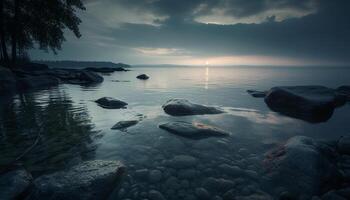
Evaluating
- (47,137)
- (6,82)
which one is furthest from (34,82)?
(47,137)

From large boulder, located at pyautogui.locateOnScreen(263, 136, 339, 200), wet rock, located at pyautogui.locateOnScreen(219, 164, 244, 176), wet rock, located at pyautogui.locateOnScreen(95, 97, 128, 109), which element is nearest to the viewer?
large boulder, located at pyautogui.locateOnScreen(263, 136, 339, 200)

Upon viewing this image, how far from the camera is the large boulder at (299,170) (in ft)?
11.0

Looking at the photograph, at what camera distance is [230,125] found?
7406mm

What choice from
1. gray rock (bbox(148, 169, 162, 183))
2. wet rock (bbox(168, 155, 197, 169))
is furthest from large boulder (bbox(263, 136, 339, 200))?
gray rock (bbox(148, 169, 162, 183))

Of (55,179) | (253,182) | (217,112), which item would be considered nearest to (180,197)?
(253,182)

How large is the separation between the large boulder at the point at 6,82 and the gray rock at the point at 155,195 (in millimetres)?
16330

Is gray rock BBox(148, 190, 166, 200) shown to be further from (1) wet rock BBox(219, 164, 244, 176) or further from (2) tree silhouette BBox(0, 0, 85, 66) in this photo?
(2) tree silhouette BBox(0, 0, 85, 66)

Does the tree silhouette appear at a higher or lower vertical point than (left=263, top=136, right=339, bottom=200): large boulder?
higher

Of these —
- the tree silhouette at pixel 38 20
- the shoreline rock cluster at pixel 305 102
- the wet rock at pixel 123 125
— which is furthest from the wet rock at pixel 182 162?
the tree silhouette at pixel 38 20

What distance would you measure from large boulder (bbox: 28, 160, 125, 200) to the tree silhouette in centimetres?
2454

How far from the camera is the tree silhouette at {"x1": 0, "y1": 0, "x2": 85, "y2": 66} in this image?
22.4 metres

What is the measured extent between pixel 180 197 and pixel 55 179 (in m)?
2.07

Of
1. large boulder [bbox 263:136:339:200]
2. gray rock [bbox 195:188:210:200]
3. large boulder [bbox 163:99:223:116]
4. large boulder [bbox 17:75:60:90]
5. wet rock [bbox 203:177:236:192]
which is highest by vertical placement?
large boulder [bbox 17:75:60:90]

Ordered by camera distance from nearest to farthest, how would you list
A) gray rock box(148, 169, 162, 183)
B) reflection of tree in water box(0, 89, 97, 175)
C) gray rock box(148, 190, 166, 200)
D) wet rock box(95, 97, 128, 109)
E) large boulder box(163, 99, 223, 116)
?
gray rock box(148, 190, 166, 200) < gray rock box(148, 169, 162, 183) < reflection of tree in water box(0, 89, 97, 175) < large boulder box(163, 99, 223, 116) < wet rock box(95, 97, 128, 109)
